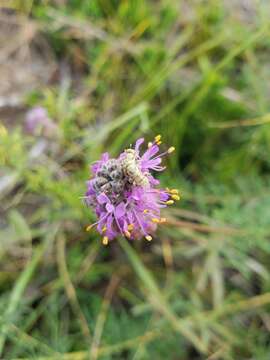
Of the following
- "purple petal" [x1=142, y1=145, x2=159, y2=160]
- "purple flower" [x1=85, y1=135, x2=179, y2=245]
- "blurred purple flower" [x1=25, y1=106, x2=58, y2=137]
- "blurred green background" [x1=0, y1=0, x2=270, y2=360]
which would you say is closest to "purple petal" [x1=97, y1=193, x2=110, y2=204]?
"purple flower" [x1=85, y1=135, x2=179, y2=245]

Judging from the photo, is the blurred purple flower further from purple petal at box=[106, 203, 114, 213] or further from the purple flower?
purple petal at box=[106, 203, 114, 213]

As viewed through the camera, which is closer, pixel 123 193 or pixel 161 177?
pixel 123 193

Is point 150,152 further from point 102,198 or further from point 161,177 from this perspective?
point 161,177

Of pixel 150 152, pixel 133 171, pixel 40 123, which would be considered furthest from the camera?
pixel 40 123

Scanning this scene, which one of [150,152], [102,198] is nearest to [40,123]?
[150,152]

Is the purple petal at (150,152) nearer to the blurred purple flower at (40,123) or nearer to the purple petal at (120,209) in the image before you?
the purple petal at (120,209)

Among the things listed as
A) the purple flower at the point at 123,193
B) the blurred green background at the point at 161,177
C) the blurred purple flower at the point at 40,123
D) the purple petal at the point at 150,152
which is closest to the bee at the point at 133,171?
the purple flower at the point at 123,193
